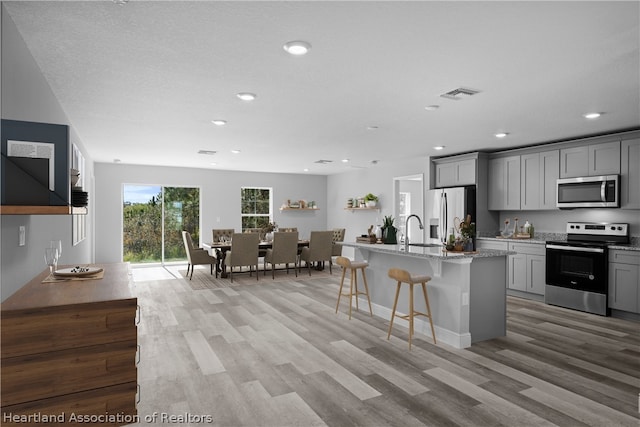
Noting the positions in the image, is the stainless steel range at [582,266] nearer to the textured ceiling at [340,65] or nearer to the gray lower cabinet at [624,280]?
the gray lower cabinet at [624,280]

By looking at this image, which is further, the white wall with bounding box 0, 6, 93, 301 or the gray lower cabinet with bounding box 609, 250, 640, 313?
the gray lower cabinet with bounding box 609, 250, 640, 313

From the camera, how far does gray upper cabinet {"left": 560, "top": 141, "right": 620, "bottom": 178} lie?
5.27 meters

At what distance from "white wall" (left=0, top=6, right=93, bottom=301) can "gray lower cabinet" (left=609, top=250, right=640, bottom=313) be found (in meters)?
6.16

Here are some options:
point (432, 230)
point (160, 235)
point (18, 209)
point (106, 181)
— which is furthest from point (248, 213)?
point (18, 209)

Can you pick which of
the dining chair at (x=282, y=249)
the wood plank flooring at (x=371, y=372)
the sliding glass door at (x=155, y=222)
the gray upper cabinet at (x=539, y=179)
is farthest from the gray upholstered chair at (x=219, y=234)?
the gray upper cabinet at (x=539, y=179)

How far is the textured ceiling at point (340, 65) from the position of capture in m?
2.20

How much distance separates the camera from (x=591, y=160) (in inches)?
217

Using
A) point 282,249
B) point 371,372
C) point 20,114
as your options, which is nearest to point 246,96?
point 20,114

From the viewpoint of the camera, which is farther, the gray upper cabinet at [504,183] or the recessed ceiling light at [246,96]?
the gray upper cabinet at [504,183]

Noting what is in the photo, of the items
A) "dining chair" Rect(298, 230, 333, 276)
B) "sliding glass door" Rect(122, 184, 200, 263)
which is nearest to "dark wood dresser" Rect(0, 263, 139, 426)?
"dining chair" Rect(298, 230, 333, 276)

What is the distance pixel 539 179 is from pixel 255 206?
7087 millimetres

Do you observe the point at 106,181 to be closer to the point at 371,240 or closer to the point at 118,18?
the point at 371,240

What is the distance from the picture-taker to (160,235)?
9.50 meters

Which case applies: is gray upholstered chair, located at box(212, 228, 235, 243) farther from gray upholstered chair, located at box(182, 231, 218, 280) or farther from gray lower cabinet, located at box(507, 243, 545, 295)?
gray lower cabinet, located at box(507, 243, 545, 295)
